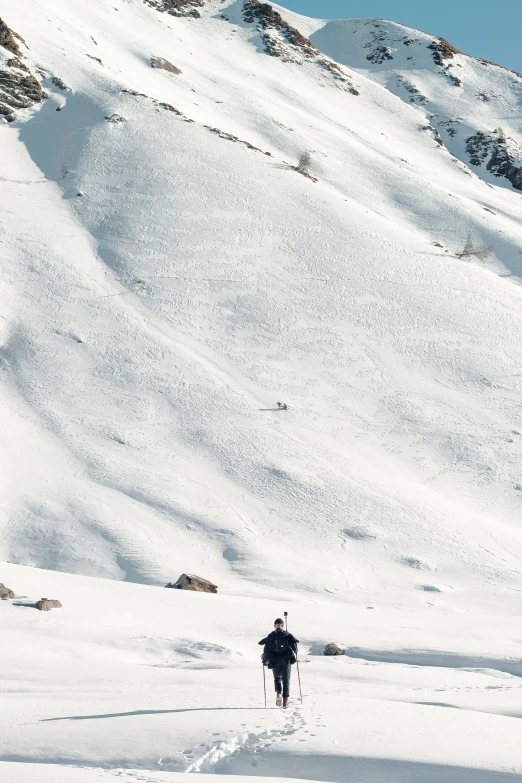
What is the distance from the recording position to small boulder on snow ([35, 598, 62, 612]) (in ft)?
51.8

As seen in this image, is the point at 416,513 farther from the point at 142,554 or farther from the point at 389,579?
the point at 142,554

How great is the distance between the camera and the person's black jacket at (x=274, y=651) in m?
11.2

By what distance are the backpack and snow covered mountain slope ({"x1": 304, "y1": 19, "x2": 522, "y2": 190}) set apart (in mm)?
68996

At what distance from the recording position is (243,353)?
113 feet

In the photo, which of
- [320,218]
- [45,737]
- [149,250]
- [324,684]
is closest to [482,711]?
[324,684]

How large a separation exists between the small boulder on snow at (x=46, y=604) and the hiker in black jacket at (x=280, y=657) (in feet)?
20.4

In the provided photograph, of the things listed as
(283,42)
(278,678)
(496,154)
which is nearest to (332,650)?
(278,678)

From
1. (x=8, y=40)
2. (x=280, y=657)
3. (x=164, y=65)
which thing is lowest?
(x=280, y=657)

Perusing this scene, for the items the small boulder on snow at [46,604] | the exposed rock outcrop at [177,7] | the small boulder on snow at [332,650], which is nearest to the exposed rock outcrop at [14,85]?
the exposed rock outcrop at [177,7]

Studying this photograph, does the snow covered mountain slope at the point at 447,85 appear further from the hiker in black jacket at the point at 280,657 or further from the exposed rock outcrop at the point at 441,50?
the hiker in black jacket at the point at 280,657

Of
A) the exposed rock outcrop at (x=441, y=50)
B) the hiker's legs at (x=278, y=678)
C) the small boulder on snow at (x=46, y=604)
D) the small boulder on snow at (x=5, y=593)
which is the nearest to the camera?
the hiker's legs at (x=278, y=678)

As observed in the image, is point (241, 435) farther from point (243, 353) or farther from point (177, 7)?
point (177, 7)

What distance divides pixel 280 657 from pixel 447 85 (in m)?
91.6

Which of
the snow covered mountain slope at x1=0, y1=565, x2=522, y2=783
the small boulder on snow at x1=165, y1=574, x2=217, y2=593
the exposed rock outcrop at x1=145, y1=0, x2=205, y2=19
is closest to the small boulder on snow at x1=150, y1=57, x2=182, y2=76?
the exposed rock outcrop at x1=145, y1=0, x2=205, y2=19
